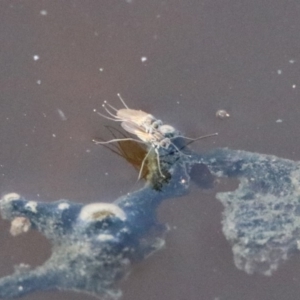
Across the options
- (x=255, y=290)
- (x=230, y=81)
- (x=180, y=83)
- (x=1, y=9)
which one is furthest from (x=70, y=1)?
(x=255, y=290)

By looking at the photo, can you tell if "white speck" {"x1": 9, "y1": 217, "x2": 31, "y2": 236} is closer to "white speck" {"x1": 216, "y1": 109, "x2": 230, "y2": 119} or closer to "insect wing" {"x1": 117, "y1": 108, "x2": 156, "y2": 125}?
"insect wing" {"x1": 117, "y1": 108, "x2": 156, "y2": 125}

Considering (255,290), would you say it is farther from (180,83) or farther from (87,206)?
(180,83)

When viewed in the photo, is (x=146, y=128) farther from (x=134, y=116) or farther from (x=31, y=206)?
(x=31, y=206)

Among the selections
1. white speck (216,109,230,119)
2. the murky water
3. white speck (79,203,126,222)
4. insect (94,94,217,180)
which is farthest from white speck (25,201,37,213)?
white speck (216,109,230,119)

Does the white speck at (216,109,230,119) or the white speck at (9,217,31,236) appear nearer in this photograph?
the white speck at (9,217,31,236)

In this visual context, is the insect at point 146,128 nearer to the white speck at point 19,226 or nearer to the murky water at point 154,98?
the murky water at point 154,98

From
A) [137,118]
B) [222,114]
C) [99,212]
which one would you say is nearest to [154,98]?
[137,118]
